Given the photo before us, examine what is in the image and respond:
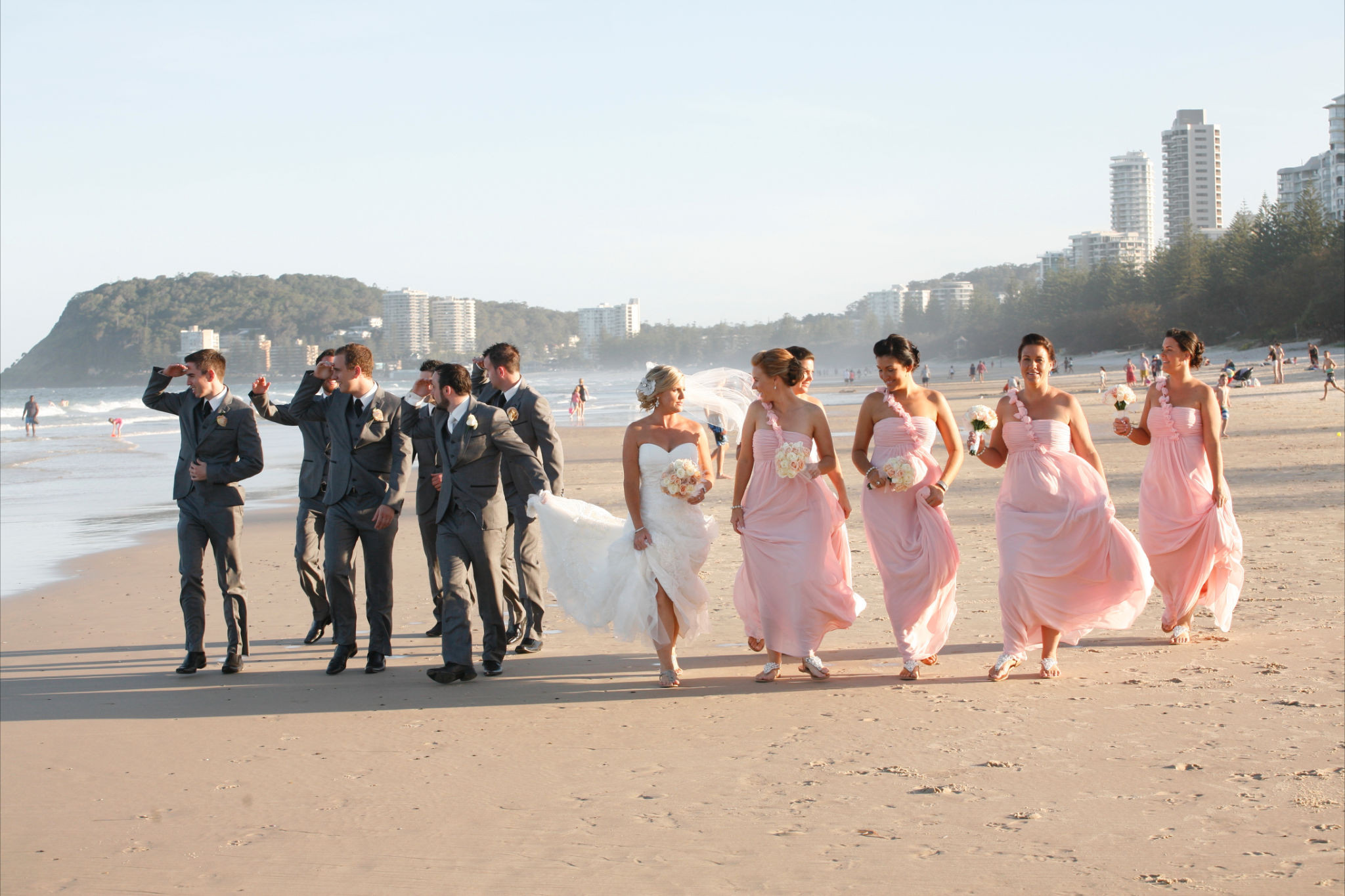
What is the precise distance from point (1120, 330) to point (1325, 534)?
319 feet

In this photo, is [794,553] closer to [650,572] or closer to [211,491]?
[650,572]

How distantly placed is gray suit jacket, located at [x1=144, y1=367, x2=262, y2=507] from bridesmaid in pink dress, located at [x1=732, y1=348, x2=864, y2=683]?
3394 mm

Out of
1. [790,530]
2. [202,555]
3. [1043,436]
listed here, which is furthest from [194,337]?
[1043,436]

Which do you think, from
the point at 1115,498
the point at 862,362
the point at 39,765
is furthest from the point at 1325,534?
the point at 862,362

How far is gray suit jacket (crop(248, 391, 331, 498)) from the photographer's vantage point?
7957mm

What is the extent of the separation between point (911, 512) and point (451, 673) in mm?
3089

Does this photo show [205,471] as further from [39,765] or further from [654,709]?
[654,709]

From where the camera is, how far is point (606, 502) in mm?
17078

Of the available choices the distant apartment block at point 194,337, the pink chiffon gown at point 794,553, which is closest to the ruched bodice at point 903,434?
the pink chiffon gown at point 794,553

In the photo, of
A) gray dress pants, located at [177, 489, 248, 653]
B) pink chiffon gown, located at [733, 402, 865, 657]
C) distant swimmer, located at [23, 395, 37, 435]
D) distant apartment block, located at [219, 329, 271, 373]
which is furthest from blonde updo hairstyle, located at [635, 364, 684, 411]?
distant apartment block, located at [219, 329, 271, 373]

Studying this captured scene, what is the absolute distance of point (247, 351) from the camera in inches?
5664

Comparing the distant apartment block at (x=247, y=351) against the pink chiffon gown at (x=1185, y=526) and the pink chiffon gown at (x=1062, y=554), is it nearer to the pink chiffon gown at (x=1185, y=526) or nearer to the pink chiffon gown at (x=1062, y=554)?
the pink chiffon gown at (x=1185, y=526)

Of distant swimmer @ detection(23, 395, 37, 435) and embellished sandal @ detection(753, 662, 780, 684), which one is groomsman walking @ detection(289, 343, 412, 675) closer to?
embellished sandal @ detection(753, 662, 780, 684)

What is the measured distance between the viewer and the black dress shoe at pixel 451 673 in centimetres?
705
